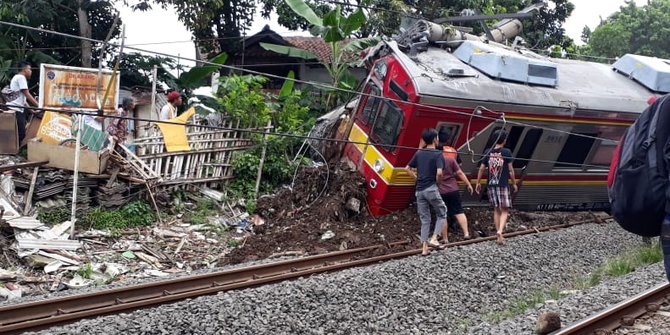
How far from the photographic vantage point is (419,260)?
8.91 m

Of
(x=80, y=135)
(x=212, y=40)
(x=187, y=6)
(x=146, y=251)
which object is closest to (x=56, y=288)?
(x=146, y=251)

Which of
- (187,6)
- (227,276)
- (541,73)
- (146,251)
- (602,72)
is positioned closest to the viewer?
(227,276)

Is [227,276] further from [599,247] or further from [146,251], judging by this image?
[599,247]

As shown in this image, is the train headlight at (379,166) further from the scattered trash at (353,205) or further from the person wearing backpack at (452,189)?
the person wearing backpack at (452,189)

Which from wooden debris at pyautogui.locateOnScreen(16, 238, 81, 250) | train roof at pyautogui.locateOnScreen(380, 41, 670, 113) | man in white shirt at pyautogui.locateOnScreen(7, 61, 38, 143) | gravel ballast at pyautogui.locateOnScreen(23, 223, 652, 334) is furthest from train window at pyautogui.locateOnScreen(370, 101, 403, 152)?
man in white shirt at pyautogui.locateOnScreen(7, 61, 38, 143)

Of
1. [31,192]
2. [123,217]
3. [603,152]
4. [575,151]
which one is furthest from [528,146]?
[31,192]

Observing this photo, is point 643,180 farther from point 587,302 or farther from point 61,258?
point 61,258

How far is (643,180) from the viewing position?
311cm

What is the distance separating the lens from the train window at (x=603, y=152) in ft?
41.4

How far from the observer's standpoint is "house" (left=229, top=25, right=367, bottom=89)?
20.9 m

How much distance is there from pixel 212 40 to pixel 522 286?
45.0 feet

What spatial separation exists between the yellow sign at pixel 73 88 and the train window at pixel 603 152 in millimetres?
8472

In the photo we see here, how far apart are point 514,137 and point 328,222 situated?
3.38 meters

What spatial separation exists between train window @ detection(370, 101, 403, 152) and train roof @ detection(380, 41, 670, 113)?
0.63 meters
